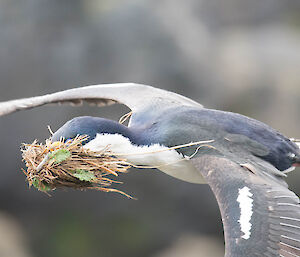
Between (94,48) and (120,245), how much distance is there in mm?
2003

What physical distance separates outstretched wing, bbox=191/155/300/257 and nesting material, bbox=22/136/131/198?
523 millimetres

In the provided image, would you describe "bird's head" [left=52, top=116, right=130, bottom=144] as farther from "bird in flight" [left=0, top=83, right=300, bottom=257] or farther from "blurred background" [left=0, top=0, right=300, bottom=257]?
"blurred background" [left=0, top=0, right=300, bottom=257]

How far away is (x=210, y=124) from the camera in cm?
339

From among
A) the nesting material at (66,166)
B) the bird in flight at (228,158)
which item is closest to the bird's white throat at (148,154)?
the bird in flight at (228,158)

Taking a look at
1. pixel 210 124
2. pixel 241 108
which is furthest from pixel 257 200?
pixel 241 108

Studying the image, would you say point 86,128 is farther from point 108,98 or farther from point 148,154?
point 108,98

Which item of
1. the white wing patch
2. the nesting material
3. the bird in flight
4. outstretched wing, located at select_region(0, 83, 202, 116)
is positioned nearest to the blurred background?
outstretched wing, located at select_region(0, 83, 202, 116)

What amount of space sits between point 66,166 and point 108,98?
1.22 meters

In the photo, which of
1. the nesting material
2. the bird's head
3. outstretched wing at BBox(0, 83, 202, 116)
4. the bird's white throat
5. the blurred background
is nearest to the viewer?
the nesting material

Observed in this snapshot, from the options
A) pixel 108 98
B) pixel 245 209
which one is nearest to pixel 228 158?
pixel 245 209

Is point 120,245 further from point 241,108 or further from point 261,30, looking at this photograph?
point 261,30

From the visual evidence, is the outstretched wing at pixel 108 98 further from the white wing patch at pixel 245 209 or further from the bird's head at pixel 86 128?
the white wing patch at pixel 245 209

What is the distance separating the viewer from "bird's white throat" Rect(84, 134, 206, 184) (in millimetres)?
3318

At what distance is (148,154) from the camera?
Answer: 3408 mm
